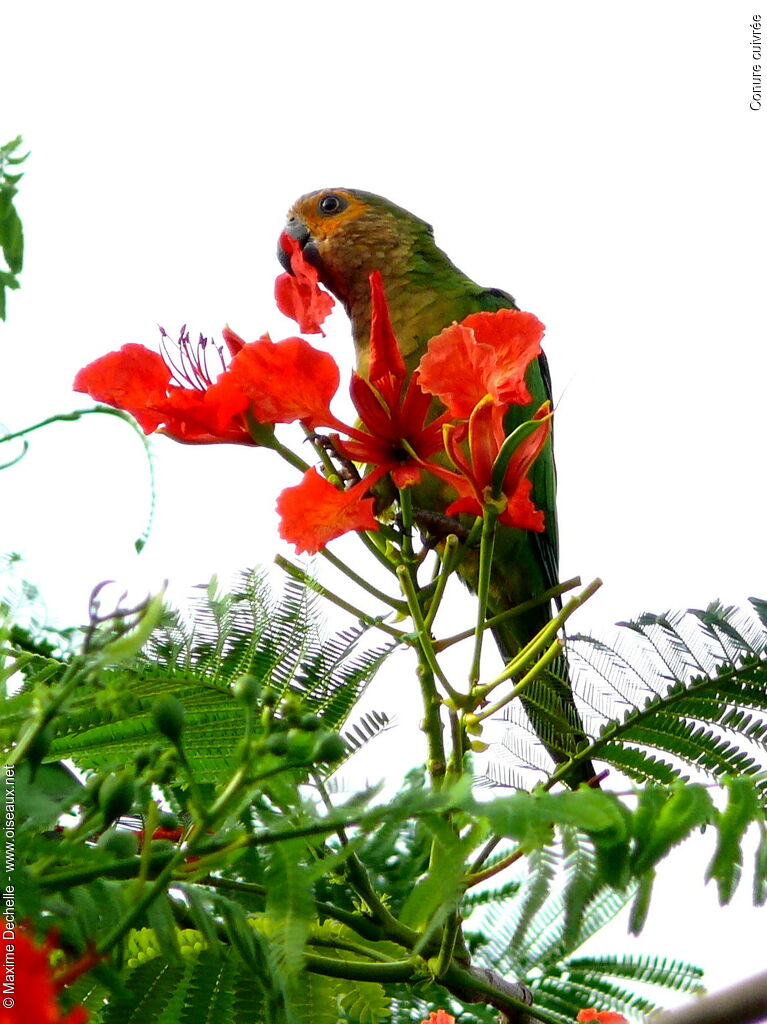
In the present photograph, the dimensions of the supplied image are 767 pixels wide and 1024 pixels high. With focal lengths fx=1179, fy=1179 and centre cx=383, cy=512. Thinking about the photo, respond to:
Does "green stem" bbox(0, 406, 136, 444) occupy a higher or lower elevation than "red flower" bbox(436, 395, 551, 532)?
lower

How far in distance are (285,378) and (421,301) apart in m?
1.92

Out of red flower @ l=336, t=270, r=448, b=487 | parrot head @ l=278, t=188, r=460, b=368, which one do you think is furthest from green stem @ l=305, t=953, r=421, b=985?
parrot head @ l=278, t=188, r=460, b=368

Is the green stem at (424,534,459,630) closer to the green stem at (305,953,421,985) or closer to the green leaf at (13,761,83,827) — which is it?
the green stem at (305,953,421,985)

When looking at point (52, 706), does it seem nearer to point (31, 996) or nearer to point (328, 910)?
point (31, 996)

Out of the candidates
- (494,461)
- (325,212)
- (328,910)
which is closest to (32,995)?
(328,910)

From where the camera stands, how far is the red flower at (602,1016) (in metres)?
1.58

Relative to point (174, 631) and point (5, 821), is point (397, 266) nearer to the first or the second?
point (174, 631)

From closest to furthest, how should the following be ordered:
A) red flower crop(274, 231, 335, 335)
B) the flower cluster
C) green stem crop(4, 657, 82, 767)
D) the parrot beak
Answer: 1. green stem crop(4, 657, 82, 767)
2. the flower cluster
3. red flower crop(274, 231, 335, 335)
4. the parrot beak

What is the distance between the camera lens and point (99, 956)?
0.58 metres

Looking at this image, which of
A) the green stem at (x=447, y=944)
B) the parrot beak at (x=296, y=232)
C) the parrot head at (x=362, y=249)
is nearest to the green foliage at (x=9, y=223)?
the green stem at (x=447, y=944)

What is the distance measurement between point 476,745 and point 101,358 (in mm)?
611

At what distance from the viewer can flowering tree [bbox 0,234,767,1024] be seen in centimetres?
69

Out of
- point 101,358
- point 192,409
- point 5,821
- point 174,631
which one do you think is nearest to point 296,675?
point 174,631

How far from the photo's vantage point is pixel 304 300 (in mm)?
1575
